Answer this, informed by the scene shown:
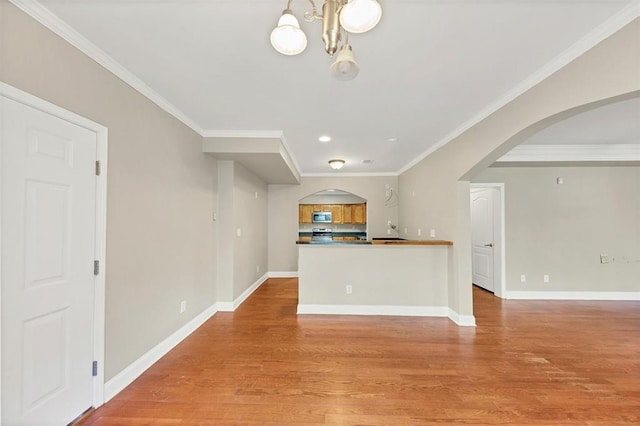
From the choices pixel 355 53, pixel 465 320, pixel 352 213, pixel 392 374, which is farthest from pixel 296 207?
pixel 355 53

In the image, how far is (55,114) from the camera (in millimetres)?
1559

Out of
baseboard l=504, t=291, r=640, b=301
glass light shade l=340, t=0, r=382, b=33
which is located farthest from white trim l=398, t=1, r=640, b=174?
baseboard l=504, t=291, r=640, b=301

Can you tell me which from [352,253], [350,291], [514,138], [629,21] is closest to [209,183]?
[352,253]

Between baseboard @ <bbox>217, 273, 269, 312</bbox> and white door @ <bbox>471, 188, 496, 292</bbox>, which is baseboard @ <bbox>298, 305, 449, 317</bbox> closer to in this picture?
baseboard @ <bbox>217, 273, 269, 312</bbox>

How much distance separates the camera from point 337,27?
3.55 feet

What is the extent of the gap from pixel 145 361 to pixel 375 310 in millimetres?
2788

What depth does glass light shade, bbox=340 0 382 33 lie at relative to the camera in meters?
1.00

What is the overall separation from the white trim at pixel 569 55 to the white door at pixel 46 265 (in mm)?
3342

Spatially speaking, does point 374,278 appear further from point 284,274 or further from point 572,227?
point 572,227

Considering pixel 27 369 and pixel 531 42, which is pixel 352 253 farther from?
pixel 27 369

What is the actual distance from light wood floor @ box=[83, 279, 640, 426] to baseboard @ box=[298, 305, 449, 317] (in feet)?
0.64

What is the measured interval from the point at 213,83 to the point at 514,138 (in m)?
2.81

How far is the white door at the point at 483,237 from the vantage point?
4.83 meters

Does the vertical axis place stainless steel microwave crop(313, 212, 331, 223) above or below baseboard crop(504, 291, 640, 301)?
above
